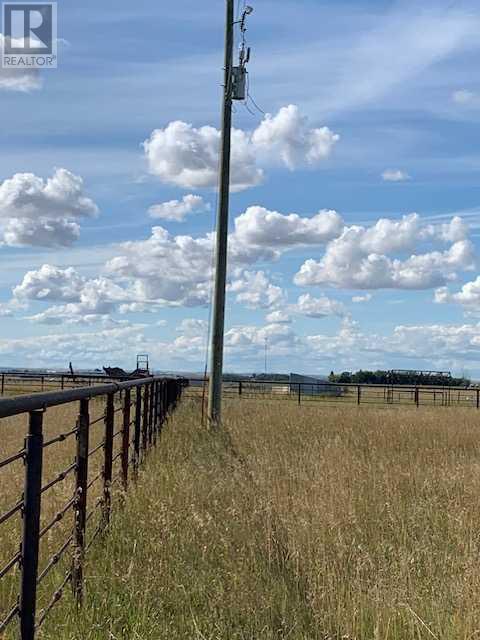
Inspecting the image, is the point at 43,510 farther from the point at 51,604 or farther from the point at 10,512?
the point at 10,512

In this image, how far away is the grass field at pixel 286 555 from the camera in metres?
4.50

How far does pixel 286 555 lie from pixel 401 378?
81.3 meters

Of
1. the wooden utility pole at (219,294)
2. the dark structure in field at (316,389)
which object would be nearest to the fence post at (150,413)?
the wooden utility pole at (219,294)

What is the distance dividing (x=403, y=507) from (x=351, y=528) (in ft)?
3.44

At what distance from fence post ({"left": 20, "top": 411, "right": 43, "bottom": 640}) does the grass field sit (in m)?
0.51

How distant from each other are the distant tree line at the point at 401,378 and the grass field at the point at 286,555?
204ft

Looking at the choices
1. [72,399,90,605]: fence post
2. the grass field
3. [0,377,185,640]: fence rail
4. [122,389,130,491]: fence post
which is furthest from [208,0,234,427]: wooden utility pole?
[72,399,90,605]: fence post

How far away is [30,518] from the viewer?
355cm

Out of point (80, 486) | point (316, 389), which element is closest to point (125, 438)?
point (80, 486)

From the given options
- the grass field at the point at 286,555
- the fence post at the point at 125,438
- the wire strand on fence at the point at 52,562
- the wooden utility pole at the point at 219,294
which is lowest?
the grass field at the point at 286,555

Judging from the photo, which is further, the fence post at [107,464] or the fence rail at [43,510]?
the fence post at [107,464]

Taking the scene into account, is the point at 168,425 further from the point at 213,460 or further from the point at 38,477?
the point at 38,477

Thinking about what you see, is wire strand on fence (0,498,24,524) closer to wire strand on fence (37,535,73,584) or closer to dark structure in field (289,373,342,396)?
wire strand on fence (37,535,73,584)

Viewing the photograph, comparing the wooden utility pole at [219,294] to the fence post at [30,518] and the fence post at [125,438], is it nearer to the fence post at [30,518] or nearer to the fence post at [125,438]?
the fence post at [125,438]
